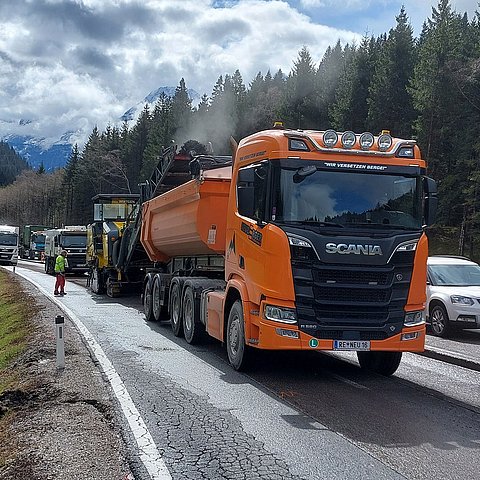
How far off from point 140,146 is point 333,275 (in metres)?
81.1

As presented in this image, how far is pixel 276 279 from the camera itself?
8523 mm

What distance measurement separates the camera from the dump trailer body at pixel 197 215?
11727 millimetres

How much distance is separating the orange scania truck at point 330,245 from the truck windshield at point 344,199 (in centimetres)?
1

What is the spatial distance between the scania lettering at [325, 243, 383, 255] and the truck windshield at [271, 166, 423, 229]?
320 millimetres

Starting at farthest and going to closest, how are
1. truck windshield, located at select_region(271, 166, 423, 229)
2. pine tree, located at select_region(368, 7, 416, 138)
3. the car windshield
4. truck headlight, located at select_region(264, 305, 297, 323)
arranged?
pine tree, located at select_region(368, 7, 416, 138)
the car windshield
truck windshield, located at select_region(271, 166, 423, 229)
truck headlight, located at select_region(264, 305, 297, 323)

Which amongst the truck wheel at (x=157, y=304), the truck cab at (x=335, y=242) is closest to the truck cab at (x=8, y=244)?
the truck wheel at (x=157, y=304)

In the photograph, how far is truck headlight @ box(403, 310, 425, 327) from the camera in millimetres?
8922

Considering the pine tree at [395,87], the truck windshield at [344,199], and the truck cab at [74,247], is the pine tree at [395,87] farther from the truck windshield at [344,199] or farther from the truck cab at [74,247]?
the truck windshield at [344,199]

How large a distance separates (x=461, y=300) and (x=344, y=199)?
268 inches

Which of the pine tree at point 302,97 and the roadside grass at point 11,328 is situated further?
the pine tree at point 302,97

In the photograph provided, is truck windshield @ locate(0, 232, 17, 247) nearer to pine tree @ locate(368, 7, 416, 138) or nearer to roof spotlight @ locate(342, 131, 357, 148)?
pine tree @ locate(368, 7, 416, 138)

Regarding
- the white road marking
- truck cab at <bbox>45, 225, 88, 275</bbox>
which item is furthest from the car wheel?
truck cab at <bbox>45, 225, 88, 275</bbox>

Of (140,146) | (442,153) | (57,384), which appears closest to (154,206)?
(57,384)

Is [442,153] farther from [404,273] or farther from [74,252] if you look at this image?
[404,273]
